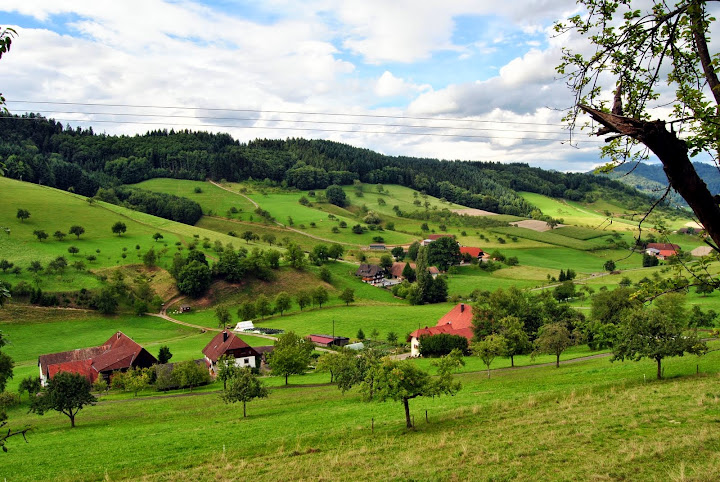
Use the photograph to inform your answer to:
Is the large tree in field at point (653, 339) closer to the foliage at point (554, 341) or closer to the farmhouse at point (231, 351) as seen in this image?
the foliage at point (554, 341)

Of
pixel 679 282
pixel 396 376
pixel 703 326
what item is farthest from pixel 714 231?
pixel 703 326

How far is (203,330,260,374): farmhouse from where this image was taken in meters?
61.0

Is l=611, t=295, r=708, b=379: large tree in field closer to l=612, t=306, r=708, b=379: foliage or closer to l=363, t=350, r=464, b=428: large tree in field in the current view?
l=612, t=306, r=708, b=379: foliage

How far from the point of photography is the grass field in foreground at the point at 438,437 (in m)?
16.7

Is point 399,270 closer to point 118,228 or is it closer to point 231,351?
point 231,351

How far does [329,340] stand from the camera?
70.8 meters

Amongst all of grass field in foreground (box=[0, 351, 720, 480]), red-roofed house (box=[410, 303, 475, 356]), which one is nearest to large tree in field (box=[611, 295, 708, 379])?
grass field in foreground (box=[0, 351, 720, 480])

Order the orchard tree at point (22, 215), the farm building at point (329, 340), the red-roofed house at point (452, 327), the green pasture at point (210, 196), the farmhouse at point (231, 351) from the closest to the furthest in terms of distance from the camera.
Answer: the farmhouse at point (231, 351) → the red-roofed house at point (452, 327) → the farm building at point (329, 340) → the orchard tree at point (22, 215) → the green pasture at point (210, 196)

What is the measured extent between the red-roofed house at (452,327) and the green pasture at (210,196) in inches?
3976

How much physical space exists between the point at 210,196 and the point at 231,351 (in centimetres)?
12984

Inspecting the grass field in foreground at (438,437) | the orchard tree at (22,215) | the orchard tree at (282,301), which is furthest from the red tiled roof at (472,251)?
the orchard tree at (22,215)

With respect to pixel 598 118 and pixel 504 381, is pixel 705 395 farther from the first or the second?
pixel 598 118

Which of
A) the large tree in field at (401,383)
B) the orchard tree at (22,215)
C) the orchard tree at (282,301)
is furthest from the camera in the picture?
the orchard tree at (22,215)

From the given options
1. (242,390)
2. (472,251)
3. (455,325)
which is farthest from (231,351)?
(472,251)
